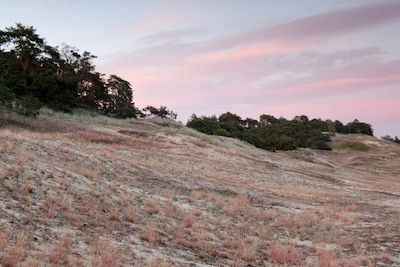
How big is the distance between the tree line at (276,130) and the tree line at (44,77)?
1014 inches

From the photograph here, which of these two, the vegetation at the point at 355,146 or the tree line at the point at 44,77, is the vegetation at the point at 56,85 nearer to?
the tree line at the point at 44,77

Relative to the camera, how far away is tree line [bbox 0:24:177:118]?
5923 cm

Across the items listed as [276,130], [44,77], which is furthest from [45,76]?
[276,130]

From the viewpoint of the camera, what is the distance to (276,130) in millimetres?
135875

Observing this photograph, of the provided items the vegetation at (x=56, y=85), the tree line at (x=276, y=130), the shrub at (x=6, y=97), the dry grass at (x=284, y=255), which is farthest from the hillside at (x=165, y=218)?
the tree line at (x=276, y=130)

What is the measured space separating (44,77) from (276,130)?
85649mm

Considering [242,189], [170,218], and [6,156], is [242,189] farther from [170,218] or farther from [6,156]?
[6,156]

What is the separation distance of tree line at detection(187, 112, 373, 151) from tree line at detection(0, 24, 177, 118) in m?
25.7

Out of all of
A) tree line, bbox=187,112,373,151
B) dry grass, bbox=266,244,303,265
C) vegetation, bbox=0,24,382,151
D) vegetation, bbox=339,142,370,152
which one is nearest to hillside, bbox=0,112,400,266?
dry grass, bbox=266,244,303,265

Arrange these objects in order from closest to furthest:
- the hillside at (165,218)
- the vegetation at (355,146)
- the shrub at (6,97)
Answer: the hillside at (165,218) < the shrub at (6,97) < the vegetation at (355,146)

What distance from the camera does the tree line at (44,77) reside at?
2332 inches

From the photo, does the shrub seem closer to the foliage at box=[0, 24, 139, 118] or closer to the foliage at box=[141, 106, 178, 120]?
the foliage at box=[0, 24, 139, 118]

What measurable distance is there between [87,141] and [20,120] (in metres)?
9.28

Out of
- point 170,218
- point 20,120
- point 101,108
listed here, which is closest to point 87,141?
point 20,120
